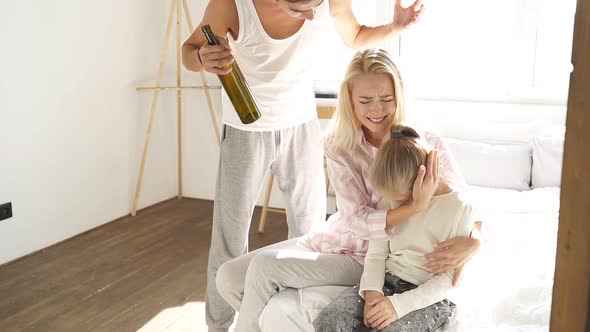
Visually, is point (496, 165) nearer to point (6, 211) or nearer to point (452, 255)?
point (452, 255)

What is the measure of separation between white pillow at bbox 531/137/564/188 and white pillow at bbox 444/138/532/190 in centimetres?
5

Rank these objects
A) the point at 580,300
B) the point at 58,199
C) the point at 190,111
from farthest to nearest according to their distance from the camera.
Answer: the point at 190,111 → the point at 58,199 → the point at 580,300

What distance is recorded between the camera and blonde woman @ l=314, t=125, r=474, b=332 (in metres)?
1.40

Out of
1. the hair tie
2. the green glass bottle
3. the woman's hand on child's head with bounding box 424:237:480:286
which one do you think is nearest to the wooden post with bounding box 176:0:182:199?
the green glass bottle

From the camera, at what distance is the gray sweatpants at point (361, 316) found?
1390mm

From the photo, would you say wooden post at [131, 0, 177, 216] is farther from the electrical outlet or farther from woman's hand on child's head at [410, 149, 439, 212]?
woman's hand on child's head at [410, 149, 439, 212]

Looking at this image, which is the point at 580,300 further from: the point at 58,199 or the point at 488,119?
the point at 58,199

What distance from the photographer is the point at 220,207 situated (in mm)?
2070

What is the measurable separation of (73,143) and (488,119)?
2472mm

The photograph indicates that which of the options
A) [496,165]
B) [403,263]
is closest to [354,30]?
[403,263]

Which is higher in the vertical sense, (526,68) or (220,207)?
(526,68)

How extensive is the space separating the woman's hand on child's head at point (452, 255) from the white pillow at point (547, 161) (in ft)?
5.69

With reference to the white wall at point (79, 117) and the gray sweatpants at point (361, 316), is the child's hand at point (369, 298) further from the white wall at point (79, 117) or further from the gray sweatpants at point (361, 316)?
the white wall at point (79, 117)

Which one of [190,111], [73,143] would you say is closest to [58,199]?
[73,143]
